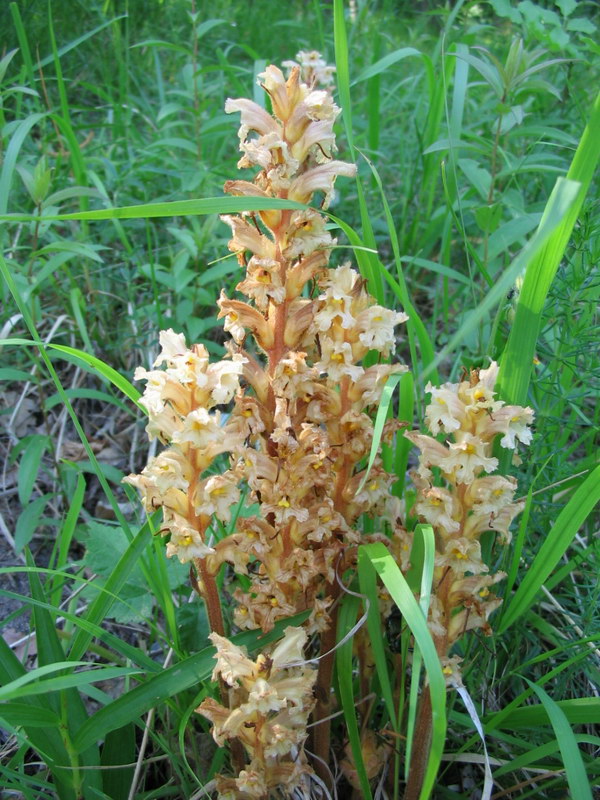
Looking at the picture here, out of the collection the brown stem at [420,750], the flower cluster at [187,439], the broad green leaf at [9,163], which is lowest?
the brown stem at [420,750]

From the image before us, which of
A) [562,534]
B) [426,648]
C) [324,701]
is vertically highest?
[426,648]

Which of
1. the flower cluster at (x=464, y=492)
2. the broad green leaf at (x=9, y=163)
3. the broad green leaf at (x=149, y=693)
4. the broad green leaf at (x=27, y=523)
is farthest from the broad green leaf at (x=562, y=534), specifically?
the broad green leaf at (x=9, y=163)

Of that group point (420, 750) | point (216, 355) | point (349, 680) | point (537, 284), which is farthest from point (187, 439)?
point (216, 355)

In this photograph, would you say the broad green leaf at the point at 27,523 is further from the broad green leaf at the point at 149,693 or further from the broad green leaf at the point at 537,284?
the broad green leaf at the point at 537,284

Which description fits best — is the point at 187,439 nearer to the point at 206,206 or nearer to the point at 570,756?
the point at 206,206

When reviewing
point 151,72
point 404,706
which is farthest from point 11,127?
point 151,72

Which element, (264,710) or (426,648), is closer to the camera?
(426,648)

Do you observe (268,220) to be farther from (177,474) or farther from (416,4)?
(416,4)

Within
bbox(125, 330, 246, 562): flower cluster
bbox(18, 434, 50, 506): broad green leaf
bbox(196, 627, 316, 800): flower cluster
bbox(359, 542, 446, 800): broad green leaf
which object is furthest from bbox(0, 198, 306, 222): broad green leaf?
bbox(18, 434, 50, 506): broad green leaf
